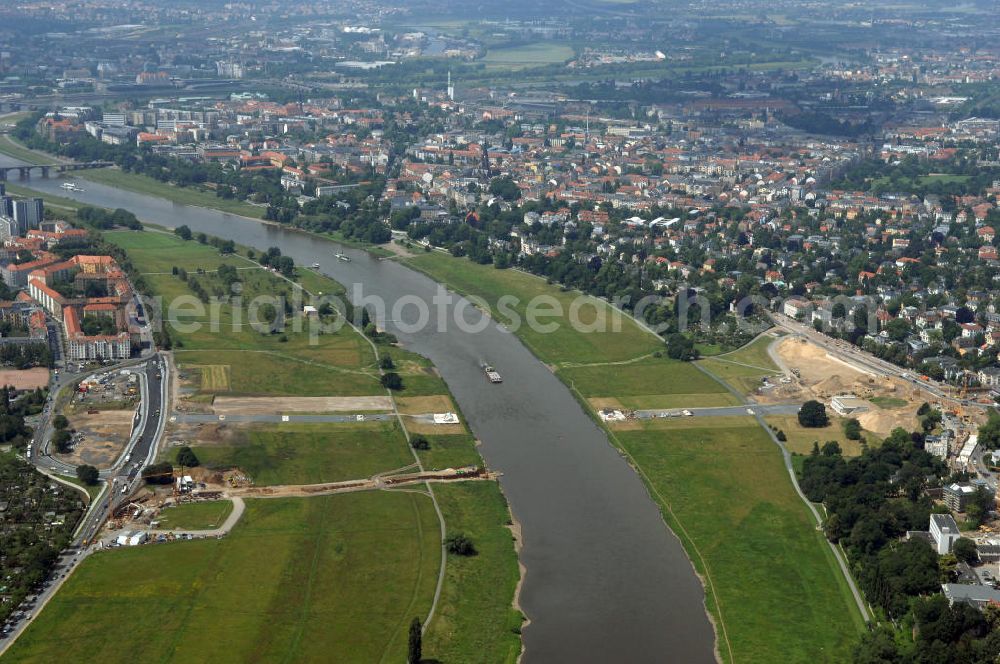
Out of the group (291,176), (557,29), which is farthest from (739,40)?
(291,176)

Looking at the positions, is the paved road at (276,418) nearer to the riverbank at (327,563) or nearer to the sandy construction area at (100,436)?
the riverbank at (327,563)

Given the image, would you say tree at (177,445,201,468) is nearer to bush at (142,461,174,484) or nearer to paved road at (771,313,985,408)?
bush at (142,461,174,484)

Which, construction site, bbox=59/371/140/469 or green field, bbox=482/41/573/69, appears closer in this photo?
construction site, bbox=59/371/140/469

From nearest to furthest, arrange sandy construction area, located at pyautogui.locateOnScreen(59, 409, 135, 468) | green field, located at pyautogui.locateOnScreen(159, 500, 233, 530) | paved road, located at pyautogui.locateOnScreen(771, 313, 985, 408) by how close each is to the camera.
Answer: green field, located at pyautogui.locateOnScreen(159, 500, 233, 530)
sandy construction area, located at pyautogui.locateOnScreen(59, 409, 135, 468)
paved road, located at pyautogui.locateOnScreen(771, 313, 985, 408)

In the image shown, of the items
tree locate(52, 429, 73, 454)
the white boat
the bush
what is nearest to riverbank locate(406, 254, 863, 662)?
the white boat

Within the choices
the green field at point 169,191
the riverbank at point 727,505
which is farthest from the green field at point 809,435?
the green field at point 169,191

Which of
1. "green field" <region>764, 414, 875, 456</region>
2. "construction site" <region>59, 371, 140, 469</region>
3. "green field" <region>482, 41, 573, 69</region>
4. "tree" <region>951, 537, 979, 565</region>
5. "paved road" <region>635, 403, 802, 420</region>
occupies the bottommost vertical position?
"paved road" <region>635, 403, 802, 420</region>
